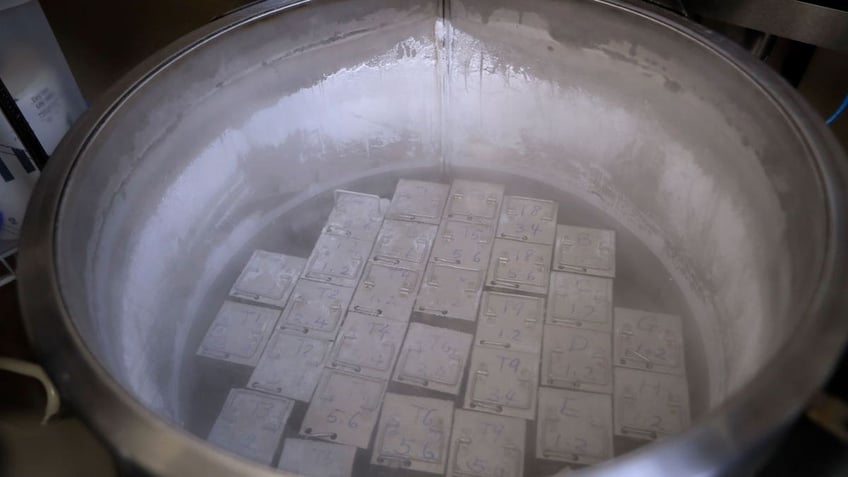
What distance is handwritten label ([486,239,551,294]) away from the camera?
113 centimetres

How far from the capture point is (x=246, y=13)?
105cm

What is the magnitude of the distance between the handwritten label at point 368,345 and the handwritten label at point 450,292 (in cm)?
6

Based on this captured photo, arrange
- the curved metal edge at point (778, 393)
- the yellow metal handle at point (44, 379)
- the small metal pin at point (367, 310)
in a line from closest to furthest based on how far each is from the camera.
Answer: the curved metal edge at point (778, 393) → the yellow metal handle at point (44, 379) → the small metal pin at point (367, 310)

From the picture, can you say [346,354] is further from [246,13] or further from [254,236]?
[246,13]

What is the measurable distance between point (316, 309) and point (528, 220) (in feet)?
1.40

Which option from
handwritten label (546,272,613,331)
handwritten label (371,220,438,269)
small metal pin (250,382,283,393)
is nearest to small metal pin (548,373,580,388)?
handwritten label (546,272,613,331)

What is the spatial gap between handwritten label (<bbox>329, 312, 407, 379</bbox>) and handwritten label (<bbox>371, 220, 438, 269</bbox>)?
0.13 meters

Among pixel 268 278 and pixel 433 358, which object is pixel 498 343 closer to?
pixel 433 358

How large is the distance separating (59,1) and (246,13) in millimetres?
723

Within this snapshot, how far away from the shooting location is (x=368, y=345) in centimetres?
105

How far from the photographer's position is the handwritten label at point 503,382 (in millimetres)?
959

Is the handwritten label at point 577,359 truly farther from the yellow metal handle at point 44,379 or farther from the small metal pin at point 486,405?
the yellow metal handle at point 44,379

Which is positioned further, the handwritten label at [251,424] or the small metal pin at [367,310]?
the small metal pin at [367,310]

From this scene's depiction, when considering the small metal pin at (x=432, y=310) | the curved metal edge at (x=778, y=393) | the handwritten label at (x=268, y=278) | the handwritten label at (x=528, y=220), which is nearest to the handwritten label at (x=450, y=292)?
the small metal pin at (x=432, y=310)
